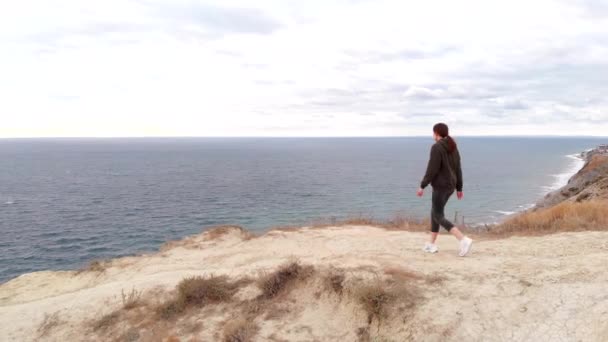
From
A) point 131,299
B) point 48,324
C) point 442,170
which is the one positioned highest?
point 442,170

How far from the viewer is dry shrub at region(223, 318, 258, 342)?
7477mm

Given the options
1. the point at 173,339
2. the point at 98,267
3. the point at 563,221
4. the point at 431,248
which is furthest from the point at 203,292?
the point at 563,221

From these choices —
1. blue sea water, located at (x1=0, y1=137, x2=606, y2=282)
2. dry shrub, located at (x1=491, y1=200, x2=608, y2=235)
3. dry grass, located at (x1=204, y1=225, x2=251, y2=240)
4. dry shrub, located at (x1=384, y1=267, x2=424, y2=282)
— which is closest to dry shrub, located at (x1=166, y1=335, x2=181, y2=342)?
dry shrub, located at (x1=384, y1=267, x2=424, y2=282)

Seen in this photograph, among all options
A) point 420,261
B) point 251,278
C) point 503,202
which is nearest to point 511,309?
point 420,261

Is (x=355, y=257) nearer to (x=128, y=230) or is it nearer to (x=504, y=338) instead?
(x=504, y=338)

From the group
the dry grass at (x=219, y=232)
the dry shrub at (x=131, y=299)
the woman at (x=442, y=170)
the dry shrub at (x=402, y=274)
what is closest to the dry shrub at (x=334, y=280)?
the dry shrub at (x=402, y=274)

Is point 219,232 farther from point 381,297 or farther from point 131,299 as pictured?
point 381,297

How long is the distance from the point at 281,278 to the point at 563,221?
9.38m

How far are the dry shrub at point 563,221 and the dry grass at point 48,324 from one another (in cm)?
1237

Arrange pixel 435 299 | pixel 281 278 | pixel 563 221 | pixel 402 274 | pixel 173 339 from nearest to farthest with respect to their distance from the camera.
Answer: pixel 435 299 < pixel 173 339 < pixel 402 274 < pixel 281 278 < pixel 563 221

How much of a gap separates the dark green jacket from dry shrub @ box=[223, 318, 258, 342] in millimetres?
4394

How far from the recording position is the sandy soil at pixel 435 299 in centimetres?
664

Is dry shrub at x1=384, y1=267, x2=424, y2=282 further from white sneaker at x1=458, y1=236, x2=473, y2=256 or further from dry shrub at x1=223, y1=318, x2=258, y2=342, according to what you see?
dry shrub at x1=223, y1=318, x2=258, y2=342

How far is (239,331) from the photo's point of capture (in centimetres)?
764
